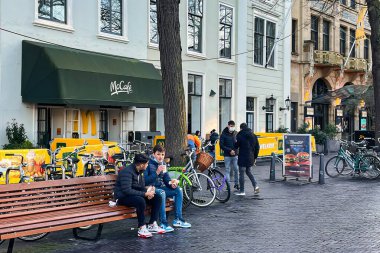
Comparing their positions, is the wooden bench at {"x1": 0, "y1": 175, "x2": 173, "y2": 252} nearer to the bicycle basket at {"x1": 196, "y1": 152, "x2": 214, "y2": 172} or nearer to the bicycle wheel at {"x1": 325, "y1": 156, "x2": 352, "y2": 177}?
the bicycle basket at {"x1": 196, "y1": 152, "x2": 214, "y2": 172}

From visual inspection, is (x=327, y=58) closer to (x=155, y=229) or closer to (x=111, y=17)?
(x=111, y=17)

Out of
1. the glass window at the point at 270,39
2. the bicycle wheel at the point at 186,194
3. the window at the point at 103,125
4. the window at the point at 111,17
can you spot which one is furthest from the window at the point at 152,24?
the bicycle wheel at the point at 186,194

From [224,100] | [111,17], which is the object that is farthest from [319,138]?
[111,17]

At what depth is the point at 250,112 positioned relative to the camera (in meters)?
28.8

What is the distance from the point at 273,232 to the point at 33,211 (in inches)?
152

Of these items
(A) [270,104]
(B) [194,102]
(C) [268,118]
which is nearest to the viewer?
(B) [194,102]

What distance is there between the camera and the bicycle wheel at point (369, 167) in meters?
17.2

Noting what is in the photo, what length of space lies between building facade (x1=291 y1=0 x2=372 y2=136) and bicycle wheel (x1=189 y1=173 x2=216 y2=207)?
21807mm

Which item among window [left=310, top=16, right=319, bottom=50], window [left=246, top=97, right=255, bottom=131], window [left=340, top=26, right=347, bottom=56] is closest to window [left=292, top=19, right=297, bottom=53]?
window [left=310, top=16, right=319, bottom=50]

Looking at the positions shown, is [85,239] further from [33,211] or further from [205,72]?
[205,72]

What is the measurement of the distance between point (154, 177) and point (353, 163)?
1037 centimetres

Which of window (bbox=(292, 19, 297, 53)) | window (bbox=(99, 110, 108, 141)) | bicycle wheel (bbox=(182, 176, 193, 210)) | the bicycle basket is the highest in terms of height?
window (bbox=(292, 19, 297, 53))

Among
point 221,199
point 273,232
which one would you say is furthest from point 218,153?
point 273,232

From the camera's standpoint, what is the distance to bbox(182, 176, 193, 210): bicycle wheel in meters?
10.6
